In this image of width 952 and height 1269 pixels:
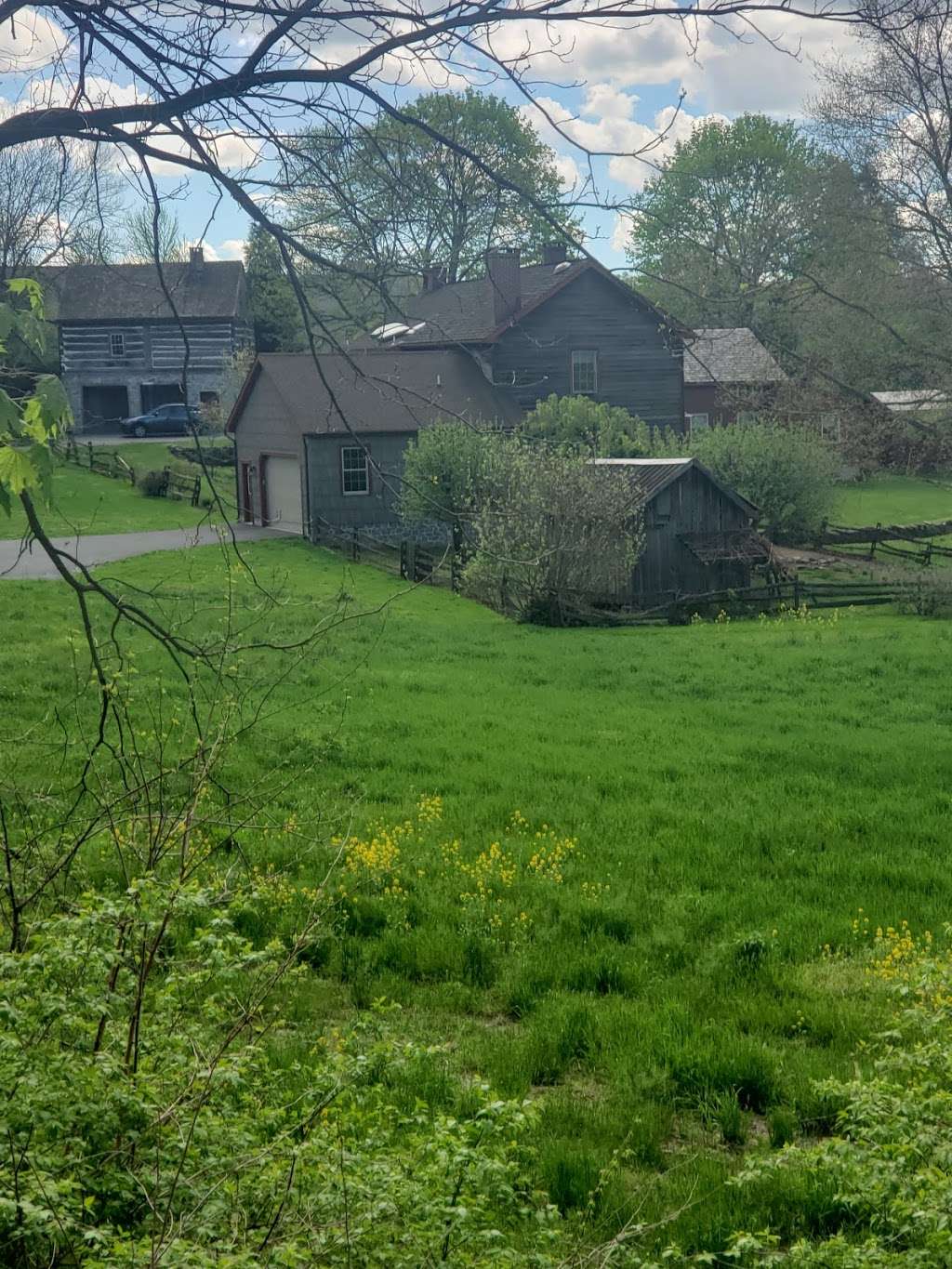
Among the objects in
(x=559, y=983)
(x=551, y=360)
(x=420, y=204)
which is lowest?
(x=559, y=983)

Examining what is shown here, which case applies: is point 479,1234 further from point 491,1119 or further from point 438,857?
point 438,857

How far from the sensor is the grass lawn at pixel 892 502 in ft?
166

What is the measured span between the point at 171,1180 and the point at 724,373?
55433 millimetres

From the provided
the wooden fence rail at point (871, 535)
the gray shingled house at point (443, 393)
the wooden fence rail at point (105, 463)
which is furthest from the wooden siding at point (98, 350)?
the wooden fence rail at point (871, 535)

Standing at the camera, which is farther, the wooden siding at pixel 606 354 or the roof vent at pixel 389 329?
the wooden siding at pixel 606 354

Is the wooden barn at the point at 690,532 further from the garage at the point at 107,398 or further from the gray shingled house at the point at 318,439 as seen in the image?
the garage at the point at 107,398

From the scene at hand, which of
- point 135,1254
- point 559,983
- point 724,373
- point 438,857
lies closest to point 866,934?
point 559,983

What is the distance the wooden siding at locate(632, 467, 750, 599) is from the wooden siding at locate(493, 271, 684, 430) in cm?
1380

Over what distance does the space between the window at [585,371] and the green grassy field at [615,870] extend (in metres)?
28.3

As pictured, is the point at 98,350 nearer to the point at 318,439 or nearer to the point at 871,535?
the point at 318,439

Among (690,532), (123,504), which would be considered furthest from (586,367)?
(123,504)

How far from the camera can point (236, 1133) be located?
398 cm

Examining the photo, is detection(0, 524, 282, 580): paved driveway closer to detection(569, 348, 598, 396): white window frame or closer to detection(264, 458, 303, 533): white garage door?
detection(264, 458, 303, 533): white garage door

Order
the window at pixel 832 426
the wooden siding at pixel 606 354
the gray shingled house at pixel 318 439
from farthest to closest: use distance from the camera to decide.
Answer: the wooden siding at pixel 606 354, the gray shingled house at pixel 318 439, the window at pixel 832 426
